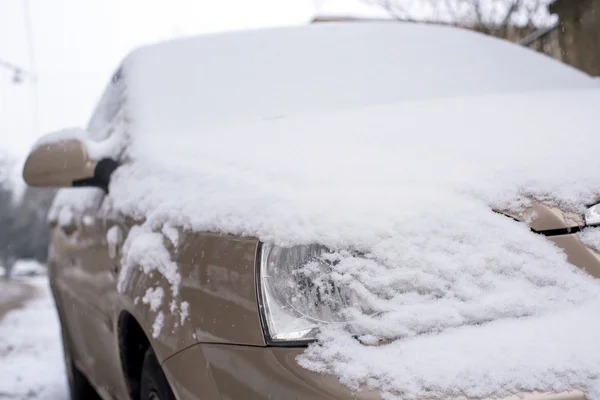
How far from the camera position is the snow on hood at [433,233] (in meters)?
1.35

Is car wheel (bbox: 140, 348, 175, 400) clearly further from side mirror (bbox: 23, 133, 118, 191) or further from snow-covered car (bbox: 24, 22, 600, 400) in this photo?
side mirror (bbox: 23, 133, 118, 191)

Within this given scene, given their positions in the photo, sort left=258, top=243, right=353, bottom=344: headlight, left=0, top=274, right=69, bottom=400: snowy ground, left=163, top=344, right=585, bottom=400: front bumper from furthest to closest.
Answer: left=0, top=274, right=69, bottom=400: snowy ground, left=258, top=243, right=353, bottom=344: headlight, left=163, top=344, right=585, bottom=400: front bumper

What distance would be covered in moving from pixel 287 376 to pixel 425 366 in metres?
0.27

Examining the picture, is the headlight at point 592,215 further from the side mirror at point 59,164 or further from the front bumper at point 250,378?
the side mirror at point 59,164

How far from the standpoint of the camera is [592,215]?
1.57m

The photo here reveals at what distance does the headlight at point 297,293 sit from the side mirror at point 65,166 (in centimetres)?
119

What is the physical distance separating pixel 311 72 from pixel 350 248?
1552mm

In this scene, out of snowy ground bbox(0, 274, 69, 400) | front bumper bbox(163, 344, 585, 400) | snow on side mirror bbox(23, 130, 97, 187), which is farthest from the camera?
snowy ground bbox(0, 274, 69, 400)

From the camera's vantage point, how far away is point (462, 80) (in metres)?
3.04

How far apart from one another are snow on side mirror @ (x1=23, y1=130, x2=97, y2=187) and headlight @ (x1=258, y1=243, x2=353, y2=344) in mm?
1190

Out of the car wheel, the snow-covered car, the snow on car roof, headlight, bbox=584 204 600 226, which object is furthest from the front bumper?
the snow on car roof

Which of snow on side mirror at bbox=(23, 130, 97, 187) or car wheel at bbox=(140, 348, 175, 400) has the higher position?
snow on side mirror at bbox=(23, 130, 97, 187)

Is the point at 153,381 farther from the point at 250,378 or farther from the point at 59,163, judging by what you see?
the point at 59,163

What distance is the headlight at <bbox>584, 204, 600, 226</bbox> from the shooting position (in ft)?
5.15
